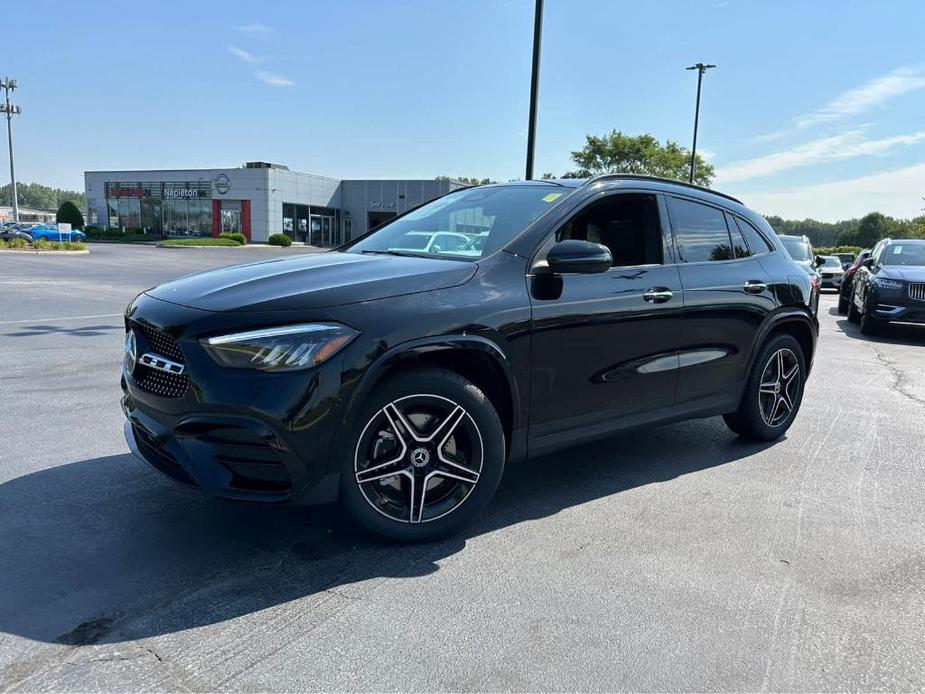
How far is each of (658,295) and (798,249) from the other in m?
13.2

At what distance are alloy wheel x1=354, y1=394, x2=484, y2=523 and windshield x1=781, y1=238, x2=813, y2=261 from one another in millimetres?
13990

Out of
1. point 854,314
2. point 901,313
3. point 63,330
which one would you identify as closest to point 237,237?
point 63,330

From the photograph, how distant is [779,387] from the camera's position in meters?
5.20

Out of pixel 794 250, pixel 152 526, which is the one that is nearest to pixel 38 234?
pixel 794 250

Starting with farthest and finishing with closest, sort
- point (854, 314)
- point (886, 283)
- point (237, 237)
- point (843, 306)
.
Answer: point (237, 237)
point (843, 306)
point (854, 314)
point (886, 283)

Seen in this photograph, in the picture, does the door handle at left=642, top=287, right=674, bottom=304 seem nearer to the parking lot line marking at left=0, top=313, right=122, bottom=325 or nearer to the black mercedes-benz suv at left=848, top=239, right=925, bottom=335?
the parking lot line marking at left=0, top=313, right=122, bottom=325

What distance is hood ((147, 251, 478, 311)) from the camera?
2.96m

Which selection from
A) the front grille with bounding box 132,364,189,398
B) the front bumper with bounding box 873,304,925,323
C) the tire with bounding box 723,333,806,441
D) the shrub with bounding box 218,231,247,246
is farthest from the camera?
the shrub with bounding box 218,231,247,246

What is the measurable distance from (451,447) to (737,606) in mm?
1376

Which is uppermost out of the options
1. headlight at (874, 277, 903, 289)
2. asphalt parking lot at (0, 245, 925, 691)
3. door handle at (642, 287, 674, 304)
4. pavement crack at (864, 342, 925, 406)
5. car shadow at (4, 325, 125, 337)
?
door handle at (642, 287, 674, 304)

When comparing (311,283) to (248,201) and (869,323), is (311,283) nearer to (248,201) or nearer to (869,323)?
(869,323)

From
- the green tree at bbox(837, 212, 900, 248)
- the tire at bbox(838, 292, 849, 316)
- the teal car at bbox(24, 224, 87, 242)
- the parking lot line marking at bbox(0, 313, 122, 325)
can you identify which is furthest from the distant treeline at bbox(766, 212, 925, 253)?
the teal car at bbox(24, 224, 87, 242)

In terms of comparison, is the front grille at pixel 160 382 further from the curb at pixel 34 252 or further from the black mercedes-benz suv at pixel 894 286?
the curb at pixel 34 252

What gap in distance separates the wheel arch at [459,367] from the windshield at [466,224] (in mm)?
546
